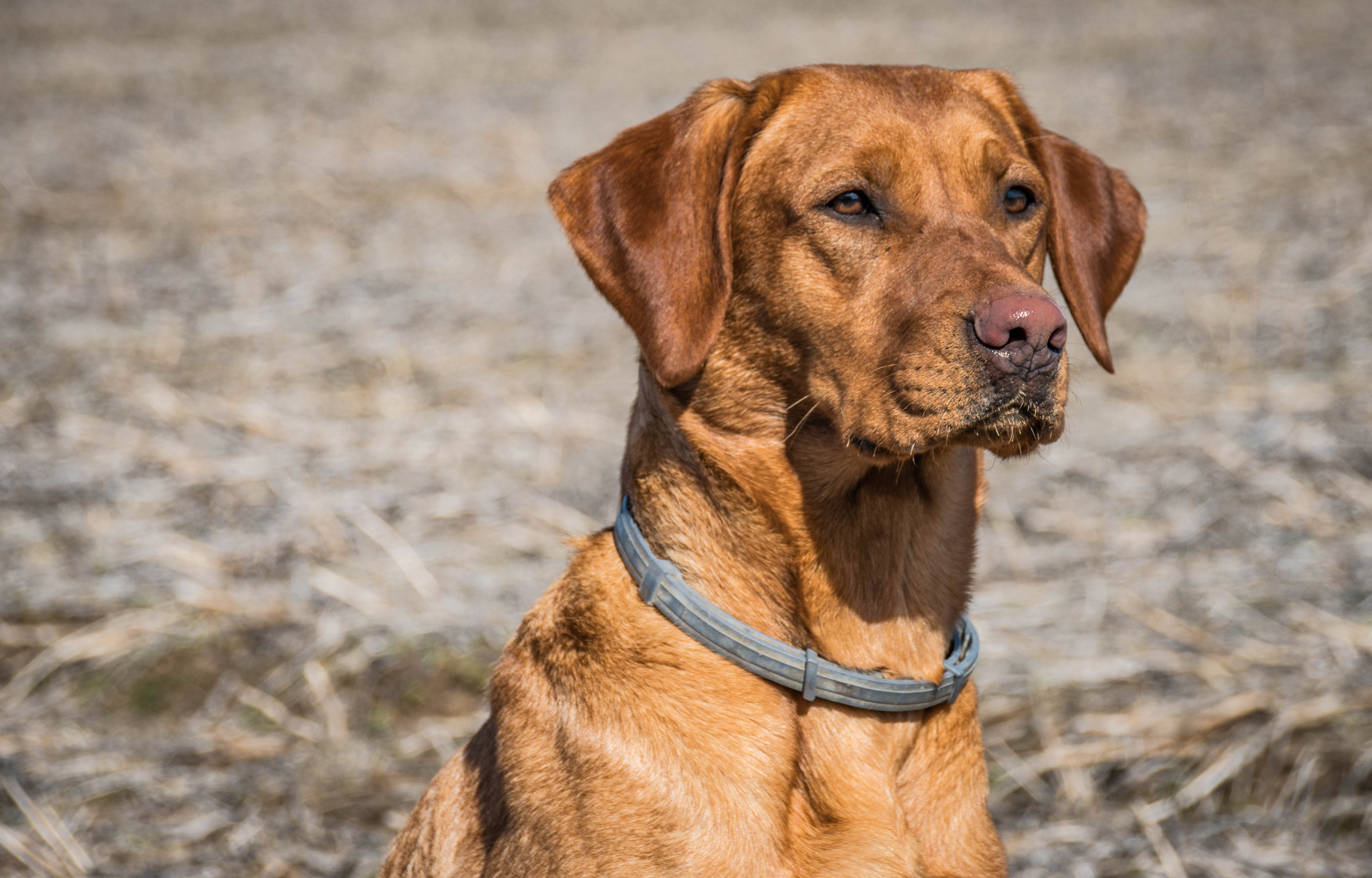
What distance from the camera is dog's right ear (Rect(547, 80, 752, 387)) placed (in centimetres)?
262

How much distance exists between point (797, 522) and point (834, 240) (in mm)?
641

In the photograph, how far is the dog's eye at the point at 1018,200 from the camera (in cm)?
292

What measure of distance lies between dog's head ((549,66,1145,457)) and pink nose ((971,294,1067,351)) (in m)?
0.06

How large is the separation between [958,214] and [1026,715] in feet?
7.75

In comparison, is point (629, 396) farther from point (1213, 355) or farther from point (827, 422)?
point (827, 422)

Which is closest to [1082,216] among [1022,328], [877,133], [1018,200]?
[1018,200]

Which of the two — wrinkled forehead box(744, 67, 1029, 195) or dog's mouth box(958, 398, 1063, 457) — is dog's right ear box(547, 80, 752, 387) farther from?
dog's mouth box(958, 398, 1063, 457)

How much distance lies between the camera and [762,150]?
9.29ft

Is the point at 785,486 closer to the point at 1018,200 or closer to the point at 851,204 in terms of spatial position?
the point at 851,204

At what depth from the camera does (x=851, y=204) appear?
273 cm

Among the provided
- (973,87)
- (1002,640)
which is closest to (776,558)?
(973,87)

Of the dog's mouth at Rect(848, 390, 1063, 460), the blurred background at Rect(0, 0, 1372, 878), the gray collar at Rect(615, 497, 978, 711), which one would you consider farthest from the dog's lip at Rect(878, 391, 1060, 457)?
the blurred background at Rect(0, 0, 1372, 878)

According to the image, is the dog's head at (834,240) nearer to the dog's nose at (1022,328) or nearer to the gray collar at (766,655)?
the dog's nose at (1022,328)

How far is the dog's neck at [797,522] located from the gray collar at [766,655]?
70 millimetres
